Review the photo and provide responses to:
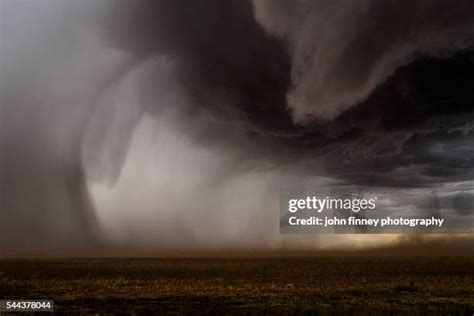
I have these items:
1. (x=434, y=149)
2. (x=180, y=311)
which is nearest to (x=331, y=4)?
(x=434, y=149)

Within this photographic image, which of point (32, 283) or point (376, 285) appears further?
point (32, 283)

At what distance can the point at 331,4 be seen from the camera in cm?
1341

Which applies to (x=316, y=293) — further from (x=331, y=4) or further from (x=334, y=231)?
(x=331, y=4)

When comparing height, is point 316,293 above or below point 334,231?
below

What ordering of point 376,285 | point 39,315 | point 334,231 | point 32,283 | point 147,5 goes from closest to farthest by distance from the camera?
point 39,315
point 334,231
point 147,5
point 376,285
point 32,283

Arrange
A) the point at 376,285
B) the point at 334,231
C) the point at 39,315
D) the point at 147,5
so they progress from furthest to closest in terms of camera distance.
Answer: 1. the point at 376,285
2. the point at 147,5
3. the point at 334,231
4. the point at 39,315

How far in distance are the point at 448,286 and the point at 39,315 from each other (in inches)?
459

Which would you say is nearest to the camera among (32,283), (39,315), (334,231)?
(39,315)

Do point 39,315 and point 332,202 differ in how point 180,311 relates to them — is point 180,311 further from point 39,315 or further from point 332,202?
point 332,202

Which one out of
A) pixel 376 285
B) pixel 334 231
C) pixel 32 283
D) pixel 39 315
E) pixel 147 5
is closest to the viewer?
pixel 39 315

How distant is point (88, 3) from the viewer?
541 inches

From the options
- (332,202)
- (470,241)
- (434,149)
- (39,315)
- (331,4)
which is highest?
(331,4)

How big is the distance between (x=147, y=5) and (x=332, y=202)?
22.1 ft

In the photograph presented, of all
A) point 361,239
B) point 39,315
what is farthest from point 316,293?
point 39,315
